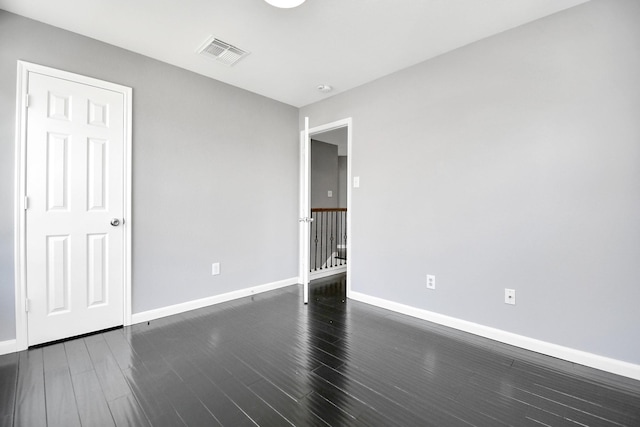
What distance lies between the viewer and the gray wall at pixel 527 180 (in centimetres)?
183

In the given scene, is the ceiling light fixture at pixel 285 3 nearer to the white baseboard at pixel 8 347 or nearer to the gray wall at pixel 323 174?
the white baseboard at pixel 8 347

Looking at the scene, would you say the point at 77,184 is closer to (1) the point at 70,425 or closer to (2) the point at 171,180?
(2) the point at 171,180

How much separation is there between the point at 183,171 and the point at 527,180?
124 inches

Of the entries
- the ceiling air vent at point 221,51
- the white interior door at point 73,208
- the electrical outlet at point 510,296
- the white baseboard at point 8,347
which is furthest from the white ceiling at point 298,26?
the white baseboard at point 8,347

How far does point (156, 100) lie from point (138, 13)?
81 centimetres

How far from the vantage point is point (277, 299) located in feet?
10.9

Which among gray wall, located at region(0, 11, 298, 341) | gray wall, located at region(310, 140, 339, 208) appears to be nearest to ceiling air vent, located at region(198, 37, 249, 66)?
gray wall, located at region(0, 11, 298, 341)

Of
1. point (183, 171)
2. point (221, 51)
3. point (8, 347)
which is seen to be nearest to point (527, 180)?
point (221, 51)

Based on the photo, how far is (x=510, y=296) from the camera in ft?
7.33

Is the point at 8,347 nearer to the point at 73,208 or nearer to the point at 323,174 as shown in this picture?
the point at 73,208

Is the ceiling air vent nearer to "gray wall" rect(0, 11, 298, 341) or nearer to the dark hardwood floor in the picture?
"gray wall" rect(0, 11, 298, 341)

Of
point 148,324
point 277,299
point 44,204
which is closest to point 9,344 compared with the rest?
point 148,324

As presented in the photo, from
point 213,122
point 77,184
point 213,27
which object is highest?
point 213,27

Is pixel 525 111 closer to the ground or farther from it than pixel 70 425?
farther from it
